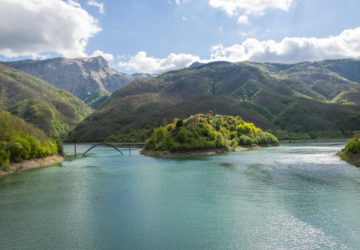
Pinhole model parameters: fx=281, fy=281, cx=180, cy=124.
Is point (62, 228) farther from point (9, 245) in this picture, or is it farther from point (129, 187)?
point (129, 187)

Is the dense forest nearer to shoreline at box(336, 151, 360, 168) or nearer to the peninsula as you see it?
the peninsula

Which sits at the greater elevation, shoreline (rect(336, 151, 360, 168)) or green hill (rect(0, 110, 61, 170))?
green hill (rect(0, 110, 61, 170))

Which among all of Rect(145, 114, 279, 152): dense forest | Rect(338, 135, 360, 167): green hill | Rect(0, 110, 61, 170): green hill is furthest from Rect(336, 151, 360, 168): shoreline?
Rect(0, 110, 61, 170): green hill

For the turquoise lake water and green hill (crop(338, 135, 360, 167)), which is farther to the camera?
green hill (crop(338, 135, 360, 167))

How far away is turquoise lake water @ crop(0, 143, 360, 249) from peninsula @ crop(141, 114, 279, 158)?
50.7 metres

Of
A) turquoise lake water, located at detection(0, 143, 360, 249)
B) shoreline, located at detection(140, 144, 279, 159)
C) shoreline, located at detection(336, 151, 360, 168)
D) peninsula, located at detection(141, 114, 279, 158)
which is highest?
peninsula, located at detection(141, 114, 279, 158)

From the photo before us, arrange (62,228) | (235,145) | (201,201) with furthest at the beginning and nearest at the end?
(235,145), (201,201), (62,228)

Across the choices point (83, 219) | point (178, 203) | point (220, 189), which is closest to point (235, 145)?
point (220, 189)

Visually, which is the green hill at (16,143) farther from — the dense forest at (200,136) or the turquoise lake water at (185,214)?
the dense forest at (200,136)

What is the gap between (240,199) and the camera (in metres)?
32.5

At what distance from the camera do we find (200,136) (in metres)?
102

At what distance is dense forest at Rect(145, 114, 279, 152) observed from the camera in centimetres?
9825

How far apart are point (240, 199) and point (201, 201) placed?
4.58 meters

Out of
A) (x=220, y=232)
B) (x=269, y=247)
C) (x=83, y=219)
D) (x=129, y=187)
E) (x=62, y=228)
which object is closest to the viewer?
(x=269, y=247)
